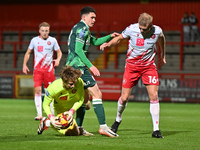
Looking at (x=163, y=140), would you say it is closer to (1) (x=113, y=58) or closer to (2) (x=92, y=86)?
(2) (x=92, y=86)

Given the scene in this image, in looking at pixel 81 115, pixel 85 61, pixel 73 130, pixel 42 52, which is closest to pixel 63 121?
pixel 73 130

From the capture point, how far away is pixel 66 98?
8141 mm

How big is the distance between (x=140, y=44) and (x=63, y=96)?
1690mm

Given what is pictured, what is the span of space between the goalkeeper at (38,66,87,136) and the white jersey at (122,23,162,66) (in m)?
1.20

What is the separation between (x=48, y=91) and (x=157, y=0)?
871 inches

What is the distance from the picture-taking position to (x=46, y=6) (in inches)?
1227

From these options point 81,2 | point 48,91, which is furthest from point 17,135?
point 81,2

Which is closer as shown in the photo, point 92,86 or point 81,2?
point 92,86

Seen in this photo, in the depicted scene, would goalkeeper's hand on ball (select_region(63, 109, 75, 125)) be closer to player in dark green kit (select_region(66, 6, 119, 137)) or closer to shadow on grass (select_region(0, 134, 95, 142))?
shadow on grass (select_region(0, 134, 95, 142))

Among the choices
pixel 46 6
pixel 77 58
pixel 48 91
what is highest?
pixel 46 6

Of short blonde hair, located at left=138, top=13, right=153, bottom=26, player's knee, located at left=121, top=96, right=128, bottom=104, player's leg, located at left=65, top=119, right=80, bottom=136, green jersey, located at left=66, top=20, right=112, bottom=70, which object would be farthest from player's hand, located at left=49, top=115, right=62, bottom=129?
short blonde hair, located at left=138, top=13, right=153, bottom=26

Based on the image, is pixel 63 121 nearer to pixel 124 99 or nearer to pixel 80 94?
pixel 80 94

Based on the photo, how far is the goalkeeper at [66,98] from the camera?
25.1ft

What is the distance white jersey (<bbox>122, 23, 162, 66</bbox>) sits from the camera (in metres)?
8.59
